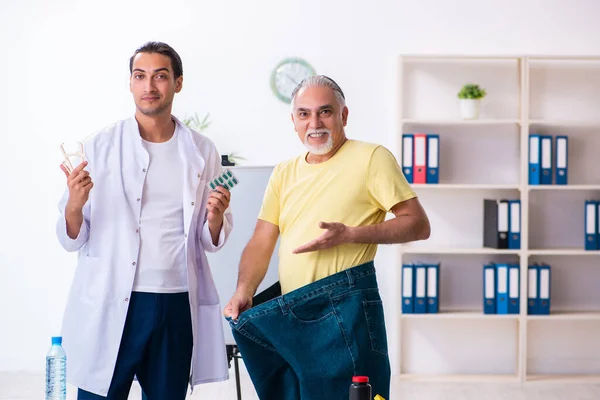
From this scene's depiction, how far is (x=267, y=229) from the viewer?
7.59ft

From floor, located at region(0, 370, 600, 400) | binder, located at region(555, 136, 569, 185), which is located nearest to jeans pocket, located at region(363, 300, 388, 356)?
floor, located at region(0, 370, 600, 400)

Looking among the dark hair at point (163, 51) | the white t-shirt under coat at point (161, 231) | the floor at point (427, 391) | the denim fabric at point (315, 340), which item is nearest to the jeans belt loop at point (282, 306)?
the denim fabric at point (315, 340)

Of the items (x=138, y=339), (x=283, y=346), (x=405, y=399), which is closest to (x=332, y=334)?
(x=283, y=346)

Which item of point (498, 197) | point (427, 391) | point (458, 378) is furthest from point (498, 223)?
point (427, 391)

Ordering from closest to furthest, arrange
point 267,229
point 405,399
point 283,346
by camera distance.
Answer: point 283,346, point 267,229, point 405,399

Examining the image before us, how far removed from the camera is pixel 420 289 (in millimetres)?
4961

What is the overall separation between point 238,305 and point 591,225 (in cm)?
343

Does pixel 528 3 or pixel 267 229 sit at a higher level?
pixel 528 3

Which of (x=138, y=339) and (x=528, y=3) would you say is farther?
(x=528, y=3)

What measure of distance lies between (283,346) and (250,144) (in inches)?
121

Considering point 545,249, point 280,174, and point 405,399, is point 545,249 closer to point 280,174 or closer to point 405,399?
point 405,399

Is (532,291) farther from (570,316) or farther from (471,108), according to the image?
(471,108)

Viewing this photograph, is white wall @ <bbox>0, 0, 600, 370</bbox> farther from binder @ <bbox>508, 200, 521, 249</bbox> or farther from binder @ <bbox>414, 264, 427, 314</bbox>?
binder @ <bbox>508, 200, 521, 249</bbox>

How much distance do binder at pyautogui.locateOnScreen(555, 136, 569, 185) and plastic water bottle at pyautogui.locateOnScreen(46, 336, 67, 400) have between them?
3590 millimetres
